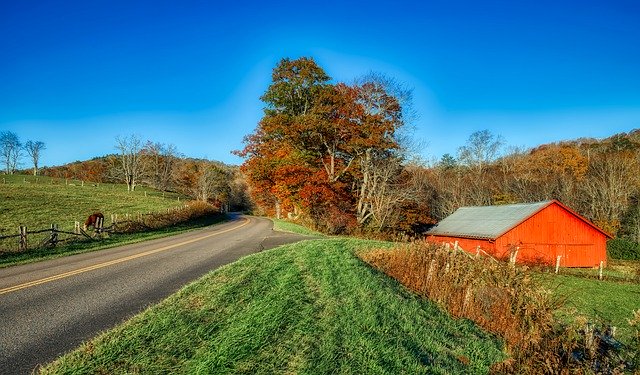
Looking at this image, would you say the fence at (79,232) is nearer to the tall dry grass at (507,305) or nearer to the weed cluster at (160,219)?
the weed cluster at (160,219)

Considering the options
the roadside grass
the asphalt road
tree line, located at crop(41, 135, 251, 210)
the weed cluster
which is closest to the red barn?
the weed cluster

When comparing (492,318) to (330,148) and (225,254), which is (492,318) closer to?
(225,254)

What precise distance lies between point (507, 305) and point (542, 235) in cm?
3323

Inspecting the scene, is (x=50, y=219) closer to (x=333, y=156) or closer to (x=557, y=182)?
(x=333, y=156)

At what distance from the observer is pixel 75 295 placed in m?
8.21

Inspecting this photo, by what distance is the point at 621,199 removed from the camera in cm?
5638

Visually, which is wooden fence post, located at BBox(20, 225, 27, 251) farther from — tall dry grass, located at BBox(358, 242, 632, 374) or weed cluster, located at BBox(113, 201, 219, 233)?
tall dry grass, located at BBox(358, 242, 632, 374)

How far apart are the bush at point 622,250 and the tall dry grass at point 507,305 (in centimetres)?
4487

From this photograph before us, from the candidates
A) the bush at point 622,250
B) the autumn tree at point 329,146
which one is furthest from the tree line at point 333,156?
the bush at point 622,250

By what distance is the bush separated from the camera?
141ft

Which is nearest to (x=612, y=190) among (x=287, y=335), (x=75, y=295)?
(x=287, y=335)

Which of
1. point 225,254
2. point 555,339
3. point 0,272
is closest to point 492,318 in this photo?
point 555,339

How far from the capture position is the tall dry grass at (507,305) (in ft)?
20.4

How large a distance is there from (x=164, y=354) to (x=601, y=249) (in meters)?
44.9
